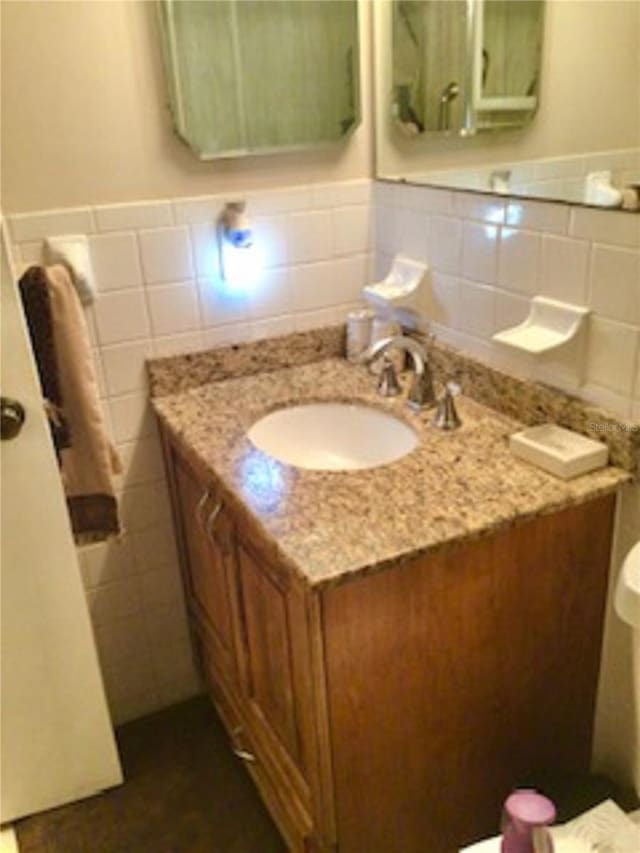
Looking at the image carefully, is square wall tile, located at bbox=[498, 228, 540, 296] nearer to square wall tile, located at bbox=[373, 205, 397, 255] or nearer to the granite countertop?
the granite countertop

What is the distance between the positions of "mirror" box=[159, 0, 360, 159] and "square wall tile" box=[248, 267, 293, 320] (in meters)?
0.26

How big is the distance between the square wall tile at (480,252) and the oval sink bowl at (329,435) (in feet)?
1.07

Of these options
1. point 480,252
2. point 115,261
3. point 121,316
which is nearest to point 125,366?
point 121,316

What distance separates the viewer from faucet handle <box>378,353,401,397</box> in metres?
1.58

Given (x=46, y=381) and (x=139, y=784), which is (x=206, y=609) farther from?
(x=46, y=381)

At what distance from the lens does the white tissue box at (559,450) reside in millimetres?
1204

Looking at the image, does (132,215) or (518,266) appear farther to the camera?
(132,215)

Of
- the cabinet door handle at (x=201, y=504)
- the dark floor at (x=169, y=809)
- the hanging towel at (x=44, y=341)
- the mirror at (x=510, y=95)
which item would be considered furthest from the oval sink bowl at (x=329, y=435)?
the dark floor at (x=169, y=809)

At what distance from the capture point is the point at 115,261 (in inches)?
59.6

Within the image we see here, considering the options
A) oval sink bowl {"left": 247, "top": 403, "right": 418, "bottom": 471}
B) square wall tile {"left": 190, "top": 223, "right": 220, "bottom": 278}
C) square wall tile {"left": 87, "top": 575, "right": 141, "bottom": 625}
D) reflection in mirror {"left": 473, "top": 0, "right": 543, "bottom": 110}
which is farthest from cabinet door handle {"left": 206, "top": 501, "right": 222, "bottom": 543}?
reflection in mirror {"left": 473, "top": 0, "right": 543, "bottom": 110}

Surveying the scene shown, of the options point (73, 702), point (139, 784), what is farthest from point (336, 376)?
point (139, 784)

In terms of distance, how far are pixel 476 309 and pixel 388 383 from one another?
24 centimetres

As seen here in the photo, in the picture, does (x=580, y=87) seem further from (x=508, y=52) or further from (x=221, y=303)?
(x=221, y=303)

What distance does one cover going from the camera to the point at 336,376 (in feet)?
5.59
